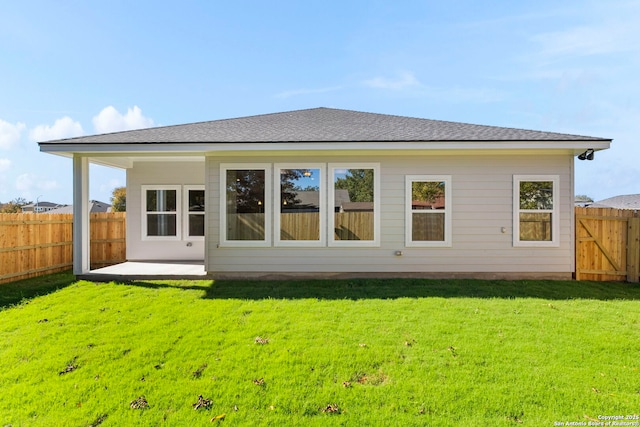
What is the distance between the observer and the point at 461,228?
7.35 meters

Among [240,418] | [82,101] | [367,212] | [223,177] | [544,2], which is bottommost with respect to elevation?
[240,418]

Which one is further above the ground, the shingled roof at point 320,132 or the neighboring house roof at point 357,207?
the shingled roof at point 320,132

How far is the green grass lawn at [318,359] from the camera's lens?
8.97ft

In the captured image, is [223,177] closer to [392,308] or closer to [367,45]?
[392,308]

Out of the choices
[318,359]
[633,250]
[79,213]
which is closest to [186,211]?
[79,213]

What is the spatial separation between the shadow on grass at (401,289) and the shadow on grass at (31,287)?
4.73ft

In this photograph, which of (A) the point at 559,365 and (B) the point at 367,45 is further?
(B) the point at 367,45

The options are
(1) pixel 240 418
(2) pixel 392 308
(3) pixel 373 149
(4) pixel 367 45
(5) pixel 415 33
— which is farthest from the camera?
(4) pixel 367 45

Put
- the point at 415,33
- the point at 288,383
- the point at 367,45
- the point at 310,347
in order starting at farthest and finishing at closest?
1. the point at 367,45
2. the point at 415,33
3. the point at 310,347
4. the point at 288,383

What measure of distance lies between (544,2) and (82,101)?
61.4ft

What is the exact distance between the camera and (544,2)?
9.79 m

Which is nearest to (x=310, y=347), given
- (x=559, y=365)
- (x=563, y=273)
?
(x=559, y=365)

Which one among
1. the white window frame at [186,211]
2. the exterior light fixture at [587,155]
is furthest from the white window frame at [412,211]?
the white window frame at [186,211]

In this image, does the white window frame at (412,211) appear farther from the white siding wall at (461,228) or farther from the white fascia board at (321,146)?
the white fascia board at (321,146)
